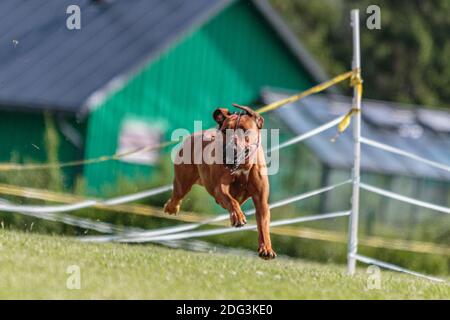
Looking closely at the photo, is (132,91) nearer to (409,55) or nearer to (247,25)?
(247,25)

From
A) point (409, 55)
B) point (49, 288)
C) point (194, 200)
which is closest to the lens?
point (49, 288)

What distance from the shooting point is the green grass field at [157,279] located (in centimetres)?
960

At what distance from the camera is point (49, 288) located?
9602mm

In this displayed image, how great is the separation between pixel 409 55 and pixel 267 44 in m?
24.8

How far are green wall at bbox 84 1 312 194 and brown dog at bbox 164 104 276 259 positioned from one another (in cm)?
1468

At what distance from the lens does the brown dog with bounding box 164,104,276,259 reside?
9.47m

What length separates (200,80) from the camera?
28891 millimetres

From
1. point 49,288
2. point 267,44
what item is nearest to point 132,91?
point 267,44

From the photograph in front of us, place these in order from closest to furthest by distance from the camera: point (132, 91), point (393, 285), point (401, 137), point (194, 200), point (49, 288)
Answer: point (49, 288), point (393, 285), point (194, 200), point (132, 91), point (401, 137)

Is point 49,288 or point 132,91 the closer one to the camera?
point 49,288

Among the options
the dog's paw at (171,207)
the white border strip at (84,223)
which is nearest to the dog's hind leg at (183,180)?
the dog's paw at (171,207)

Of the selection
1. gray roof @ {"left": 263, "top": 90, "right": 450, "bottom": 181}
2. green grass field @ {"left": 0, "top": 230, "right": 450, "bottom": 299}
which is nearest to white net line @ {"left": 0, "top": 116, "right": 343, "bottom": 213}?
green grass field @ {"left": 0, "top": 230, "right": 450, "bottom": 299}

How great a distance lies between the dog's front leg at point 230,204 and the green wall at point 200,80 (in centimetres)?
1515

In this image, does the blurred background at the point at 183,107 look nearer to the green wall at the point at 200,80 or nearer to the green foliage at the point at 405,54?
the green wall at the point at 200,80
